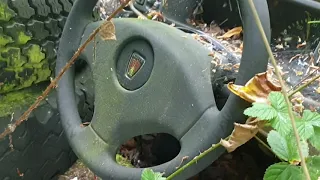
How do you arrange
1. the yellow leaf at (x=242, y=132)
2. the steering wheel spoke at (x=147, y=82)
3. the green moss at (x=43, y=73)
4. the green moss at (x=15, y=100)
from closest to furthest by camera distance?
the yellow leaf at (x=242, y=132) → the steering wheel spoke at (x=147, y=82) → the green moss at (x=15, y=100) → the green moss at (x=43, y=73)

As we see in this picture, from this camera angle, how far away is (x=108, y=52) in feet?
4.98

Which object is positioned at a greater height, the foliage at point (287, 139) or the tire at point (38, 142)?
the foliage at point (287, 139)

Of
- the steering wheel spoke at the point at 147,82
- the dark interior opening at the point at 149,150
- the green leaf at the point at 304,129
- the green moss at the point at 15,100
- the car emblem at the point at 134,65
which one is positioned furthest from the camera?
the green moss at the point at 15,100

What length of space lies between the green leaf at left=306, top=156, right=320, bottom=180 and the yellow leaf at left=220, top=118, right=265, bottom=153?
0.17 metres

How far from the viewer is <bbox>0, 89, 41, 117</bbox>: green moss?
1.74 m

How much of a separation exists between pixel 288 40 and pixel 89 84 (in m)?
0.71

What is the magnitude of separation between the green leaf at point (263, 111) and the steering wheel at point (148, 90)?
18 centimetres

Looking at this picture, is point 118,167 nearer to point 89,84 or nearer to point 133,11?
point 89,84

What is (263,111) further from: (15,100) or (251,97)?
(15,100)

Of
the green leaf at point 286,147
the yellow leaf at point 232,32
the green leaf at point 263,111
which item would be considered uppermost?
the green leaf at point 263,111

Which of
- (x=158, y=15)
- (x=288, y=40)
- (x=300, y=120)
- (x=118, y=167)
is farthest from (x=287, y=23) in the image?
(x=300, y=120)

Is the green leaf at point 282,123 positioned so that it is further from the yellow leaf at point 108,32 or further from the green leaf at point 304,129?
the yellow leaf at point 108,32

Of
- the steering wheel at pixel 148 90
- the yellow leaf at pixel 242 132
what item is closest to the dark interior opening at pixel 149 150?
the steering wheel at pixel 148 90

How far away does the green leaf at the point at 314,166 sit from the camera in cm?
92
